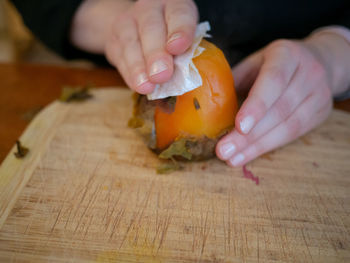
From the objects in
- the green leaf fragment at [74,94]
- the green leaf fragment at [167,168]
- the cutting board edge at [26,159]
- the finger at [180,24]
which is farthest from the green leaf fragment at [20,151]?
the finger at [180,24]

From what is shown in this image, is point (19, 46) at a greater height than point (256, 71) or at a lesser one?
lesser

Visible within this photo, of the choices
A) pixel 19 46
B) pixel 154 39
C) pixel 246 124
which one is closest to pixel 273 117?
pixel 246 124

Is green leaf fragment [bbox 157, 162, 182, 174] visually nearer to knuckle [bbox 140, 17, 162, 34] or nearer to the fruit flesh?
the fruit flesh

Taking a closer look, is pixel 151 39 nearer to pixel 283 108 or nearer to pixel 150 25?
pixel 150 25

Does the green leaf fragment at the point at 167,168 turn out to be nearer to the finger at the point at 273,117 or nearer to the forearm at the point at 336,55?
the finger at the point at 273,117

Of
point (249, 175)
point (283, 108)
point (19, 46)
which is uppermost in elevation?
point (283, 108)

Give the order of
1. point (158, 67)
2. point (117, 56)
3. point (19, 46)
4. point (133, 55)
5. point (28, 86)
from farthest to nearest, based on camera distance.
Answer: point (19, 46), point (28, 86), point (117, 56), point (133, 55), point (158, 67)

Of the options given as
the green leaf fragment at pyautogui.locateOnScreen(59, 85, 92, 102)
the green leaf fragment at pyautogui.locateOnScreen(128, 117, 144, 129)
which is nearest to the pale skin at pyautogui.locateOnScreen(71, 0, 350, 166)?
the green leaf fragment at pyautogui.locateOnScreen(128, 117, 144, 129)
